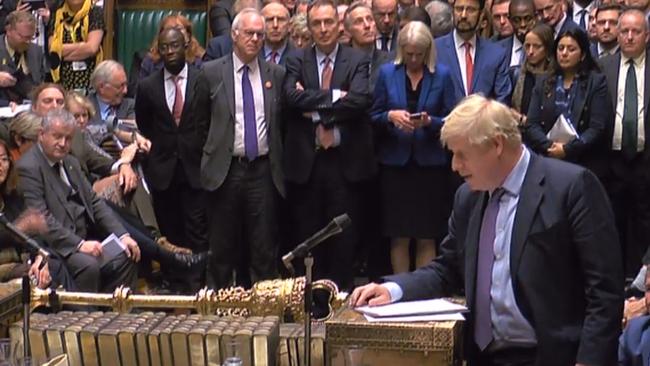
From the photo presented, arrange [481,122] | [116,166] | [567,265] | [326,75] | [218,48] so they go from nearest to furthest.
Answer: [481,122], [567,265], [326,75], [116,166], [218,48]

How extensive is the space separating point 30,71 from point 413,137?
2.80 meters

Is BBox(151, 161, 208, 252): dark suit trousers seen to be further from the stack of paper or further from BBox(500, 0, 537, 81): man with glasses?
the stack of paper

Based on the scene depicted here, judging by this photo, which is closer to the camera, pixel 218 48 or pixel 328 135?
pixel 328 135

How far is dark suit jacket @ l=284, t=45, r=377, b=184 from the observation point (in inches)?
248

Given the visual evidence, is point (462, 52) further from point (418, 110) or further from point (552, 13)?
point (552, 13)

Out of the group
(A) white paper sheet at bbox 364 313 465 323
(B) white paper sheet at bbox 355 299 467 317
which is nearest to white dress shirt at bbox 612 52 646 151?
(B) white paper sheet at bbox 355 299 467 317

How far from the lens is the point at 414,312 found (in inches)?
136

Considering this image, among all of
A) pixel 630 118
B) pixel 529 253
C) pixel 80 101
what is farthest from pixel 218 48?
pixel 529 253

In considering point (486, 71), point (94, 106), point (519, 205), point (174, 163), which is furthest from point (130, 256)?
point (519, 205)

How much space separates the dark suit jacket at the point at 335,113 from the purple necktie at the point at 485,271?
9.39ft

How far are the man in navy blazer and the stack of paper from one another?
2935 millimetres

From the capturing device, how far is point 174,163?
6.77 meters

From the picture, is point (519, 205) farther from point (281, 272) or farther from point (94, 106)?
point (94, 106)

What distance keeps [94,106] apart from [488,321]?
4165 millimetres
